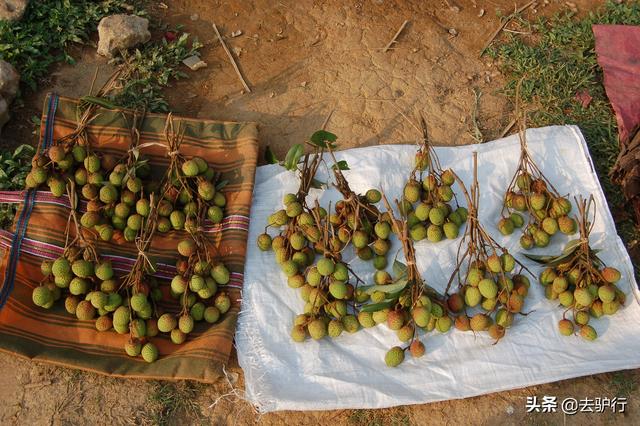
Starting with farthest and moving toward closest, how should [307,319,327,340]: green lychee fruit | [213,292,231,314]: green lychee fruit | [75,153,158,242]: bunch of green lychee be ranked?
[75,153,158,242]: bunch of green lychee, [213,292,231,314]: green lychee fruit, [307,319,327,340]: green lychee fruit

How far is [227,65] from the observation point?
159 inches

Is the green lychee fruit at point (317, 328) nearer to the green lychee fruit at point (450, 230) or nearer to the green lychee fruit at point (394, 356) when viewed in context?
the green lychee fruit at point (394, 356)

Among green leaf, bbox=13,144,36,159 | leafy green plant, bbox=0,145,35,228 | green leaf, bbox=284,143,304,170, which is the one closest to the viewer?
green leaf, bbox=284,143,304,170

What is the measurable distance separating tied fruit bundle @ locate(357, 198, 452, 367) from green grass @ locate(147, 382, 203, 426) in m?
0.91

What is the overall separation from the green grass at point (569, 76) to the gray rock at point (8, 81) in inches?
127

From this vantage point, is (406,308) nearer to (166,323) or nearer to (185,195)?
(166,323)

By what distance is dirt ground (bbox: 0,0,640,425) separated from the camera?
283 centimetres

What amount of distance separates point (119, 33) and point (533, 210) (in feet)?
9.31

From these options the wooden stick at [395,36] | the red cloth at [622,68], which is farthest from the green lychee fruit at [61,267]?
the red cloth at [622,68]

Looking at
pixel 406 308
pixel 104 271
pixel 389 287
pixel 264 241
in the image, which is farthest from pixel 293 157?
pixel 104 271

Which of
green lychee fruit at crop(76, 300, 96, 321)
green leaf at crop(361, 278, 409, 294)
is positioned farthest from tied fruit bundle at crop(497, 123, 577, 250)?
green lychee fruit at crop(76, 300, 96, 321)

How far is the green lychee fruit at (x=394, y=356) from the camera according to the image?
275 cm

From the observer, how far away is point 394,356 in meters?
2.75

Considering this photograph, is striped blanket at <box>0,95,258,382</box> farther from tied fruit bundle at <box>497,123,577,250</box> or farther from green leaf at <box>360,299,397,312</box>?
tied fruit bundle at <box>497,123,577,250</box>
